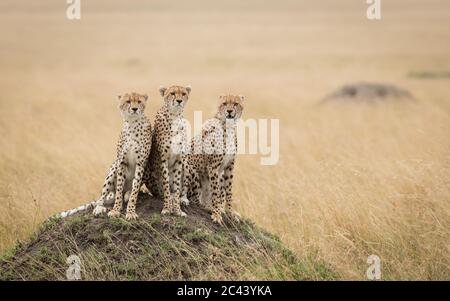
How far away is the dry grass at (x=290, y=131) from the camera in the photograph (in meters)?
7.94

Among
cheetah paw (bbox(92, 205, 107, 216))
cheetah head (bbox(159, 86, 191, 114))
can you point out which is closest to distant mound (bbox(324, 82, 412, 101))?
cheetah head (bbox(159, 86, 191, 114))

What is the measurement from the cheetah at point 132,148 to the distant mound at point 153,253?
0.17m

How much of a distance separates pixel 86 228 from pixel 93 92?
16.0 metres

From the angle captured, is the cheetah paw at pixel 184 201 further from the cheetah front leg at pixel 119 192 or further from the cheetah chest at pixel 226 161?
the cheetah front leg at pixel 119 192

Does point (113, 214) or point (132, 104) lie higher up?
point (132, 104)

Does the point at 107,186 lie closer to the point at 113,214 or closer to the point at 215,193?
the point at 113,214

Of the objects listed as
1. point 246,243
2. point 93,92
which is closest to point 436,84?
point 93,92

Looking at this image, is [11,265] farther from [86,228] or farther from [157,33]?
[157,33]

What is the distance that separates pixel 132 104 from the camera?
21.1 feet

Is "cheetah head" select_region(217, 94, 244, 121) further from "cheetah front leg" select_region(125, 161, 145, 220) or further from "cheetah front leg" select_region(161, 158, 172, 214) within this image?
"cheetah front leg" select_region(125, 161, 145, 220)

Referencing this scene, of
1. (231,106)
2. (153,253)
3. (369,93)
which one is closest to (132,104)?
(231,106)

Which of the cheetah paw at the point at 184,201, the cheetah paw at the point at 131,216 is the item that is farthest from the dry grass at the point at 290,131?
the cheetah paw at the point at 131,216

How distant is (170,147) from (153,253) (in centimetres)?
101
